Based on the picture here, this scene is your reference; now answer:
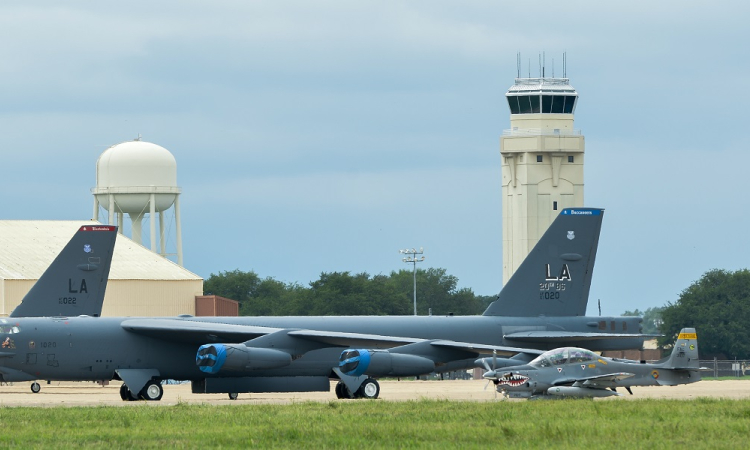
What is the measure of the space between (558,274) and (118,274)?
34.4m

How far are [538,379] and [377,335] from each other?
897cm

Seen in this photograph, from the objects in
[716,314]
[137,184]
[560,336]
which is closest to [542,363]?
[560,336]

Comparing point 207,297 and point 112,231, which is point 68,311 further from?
point 207,297

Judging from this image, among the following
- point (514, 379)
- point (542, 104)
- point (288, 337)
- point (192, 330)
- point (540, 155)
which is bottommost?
point (514, 379)

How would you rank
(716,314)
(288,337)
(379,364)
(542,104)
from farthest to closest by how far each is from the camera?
(542,104)
(716,314)
(288,337)
(379,364)

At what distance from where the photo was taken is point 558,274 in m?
42.4

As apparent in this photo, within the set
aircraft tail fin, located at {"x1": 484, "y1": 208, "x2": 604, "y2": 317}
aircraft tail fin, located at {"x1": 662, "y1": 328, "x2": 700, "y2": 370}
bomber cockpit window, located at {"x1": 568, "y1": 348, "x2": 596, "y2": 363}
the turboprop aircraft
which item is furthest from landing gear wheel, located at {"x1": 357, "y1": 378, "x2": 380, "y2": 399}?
aircraft tail fin, located at {"x1": 662, "y1": 328, "x2": 700, "y2": 370}

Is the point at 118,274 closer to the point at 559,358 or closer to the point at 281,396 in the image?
the point at 281,396

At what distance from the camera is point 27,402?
3684 centimetres

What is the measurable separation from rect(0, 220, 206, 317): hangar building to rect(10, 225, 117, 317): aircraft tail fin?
78.6 ft

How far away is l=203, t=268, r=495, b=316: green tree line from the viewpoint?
102812 millimetres

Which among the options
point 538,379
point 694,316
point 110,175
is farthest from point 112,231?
point 694,316

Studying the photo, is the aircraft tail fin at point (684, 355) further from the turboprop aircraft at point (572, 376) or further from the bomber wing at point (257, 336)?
the bomber wing at point (257, 336)

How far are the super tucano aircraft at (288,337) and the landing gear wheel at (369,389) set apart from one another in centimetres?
3
